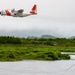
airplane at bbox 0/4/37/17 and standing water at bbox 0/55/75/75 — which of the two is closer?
standing water at bbox 0/55/75/75

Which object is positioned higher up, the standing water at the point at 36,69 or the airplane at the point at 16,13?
the airplane at the point at 16,13

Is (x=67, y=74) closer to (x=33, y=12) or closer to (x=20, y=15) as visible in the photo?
(x=20, y=15)

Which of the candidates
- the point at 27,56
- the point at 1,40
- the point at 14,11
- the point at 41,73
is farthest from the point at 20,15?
the point at 41,73

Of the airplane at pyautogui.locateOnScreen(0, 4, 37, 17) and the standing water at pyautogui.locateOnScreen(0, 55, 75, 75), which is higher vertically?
the airplane at pyautogui.locateOnScreen(0, 4, 37, 17)

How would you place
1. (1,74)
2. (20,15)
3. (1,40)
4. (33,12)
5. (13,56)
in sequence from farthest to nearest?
(1,40) < (33,12) < (20,15) < (13,56) < (1,74)

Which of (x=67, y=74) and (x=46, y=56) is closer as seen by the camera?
(x=67, y=74)

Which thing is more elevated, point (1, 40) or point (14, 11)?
point (14, 11)

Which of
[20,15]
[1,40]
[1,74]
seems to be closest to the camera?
[1,74]

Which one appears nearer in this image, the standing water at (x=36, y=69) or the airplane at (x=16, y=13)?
the standing water at (x=36, y=69)

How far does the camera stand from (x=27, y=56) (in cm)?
4603

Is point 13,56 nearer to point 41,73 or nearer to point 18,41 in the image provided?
point 41,73

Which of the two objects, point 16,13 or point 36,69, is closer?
point 36,69

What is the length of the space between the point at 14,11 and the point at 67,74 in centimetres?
5069

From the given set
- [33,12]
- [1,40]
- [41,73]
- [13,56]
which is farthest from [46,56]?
[1,40]
